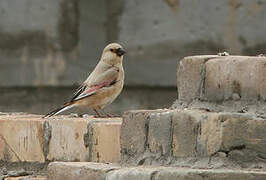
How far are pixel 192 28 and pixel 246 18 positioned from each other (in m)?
0.41

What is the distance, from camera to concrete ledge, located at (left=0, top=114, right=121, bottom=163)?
4.70 meters

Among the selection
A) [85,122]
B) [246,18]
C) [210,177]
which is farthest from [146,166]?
[246,18]

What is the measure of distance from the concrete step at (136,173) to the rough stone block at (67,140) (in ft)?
1.39

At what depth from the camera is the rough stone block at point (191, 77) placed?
4.28 m

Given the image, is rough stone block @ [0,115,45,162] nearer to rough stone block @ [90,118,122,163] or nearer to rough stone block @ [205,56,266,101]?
rough stone block @ [90,118,122,163]

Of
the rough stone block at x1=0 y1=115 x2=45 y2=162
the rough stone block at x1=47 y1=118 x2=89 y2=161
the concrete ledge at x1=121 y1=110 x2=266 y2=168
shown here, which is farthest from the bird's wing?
the concrete ledge at x1=121 y1=110 x2=266 y2=168

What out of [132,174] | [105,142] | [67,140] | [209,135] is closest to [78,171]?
[132,174]

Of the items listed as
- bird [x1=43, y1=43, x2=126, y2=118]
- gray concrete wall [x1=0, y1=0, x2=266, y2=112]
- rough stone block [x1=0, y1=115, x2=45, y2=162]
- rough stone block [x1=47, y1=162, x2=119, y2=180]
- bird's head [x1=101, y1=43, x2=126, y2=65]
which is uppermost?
gray concrete wall [x1=0, y1=0, x2=266, y2=112]

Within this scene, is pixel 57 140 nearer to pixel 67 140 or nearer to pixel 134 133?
pixel 67 140

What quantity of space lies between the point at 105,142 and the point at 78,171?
0.44 m

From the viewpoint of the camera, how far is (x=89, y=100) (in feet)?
22.2

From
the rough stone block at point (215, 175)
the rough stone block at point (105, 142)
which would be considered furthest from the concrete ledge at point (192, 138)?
the rough stone block at point (105, 142)

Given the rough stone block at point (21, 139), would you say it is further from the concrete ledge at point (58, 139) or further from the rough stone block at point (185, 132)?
the rough stone block at point (185, 132)

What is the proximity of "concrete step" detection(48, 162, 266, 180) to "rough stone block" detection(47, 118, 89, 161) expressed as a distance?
1.39ft
